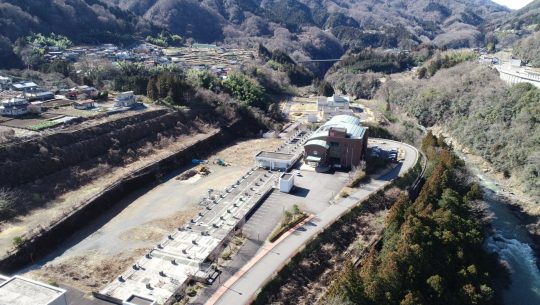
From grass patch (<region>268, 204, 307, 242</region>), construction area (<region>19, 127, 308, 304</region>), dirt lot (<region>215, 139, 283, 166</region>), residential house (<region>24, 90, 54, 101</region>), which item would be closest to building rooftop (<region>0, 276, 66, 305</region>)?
construction area (<region>19, 127, 308, 304</region>)

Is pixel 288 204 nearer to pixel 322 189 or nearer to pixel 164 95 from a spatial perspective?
pixel 322 189

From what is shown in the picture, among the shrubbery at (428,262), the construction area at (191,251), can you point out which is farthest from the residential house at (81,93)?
the shrubbery at (428,262)

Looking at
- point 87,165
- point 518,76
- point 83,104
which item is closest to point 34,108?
point 83,104

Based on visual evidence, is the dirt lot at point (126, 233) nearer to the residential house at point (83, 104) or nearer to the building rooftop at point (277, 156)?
the building rooftop at point (277, 156)

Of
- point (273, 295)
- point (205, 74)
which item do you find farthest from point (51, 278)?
point (205, 74)

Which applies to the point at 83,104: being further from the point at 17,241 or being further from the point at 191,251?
the point at 191,251

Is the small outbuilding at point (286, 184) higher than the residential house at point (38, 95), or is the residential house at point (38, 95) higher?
the residential house at point (38, 95)
